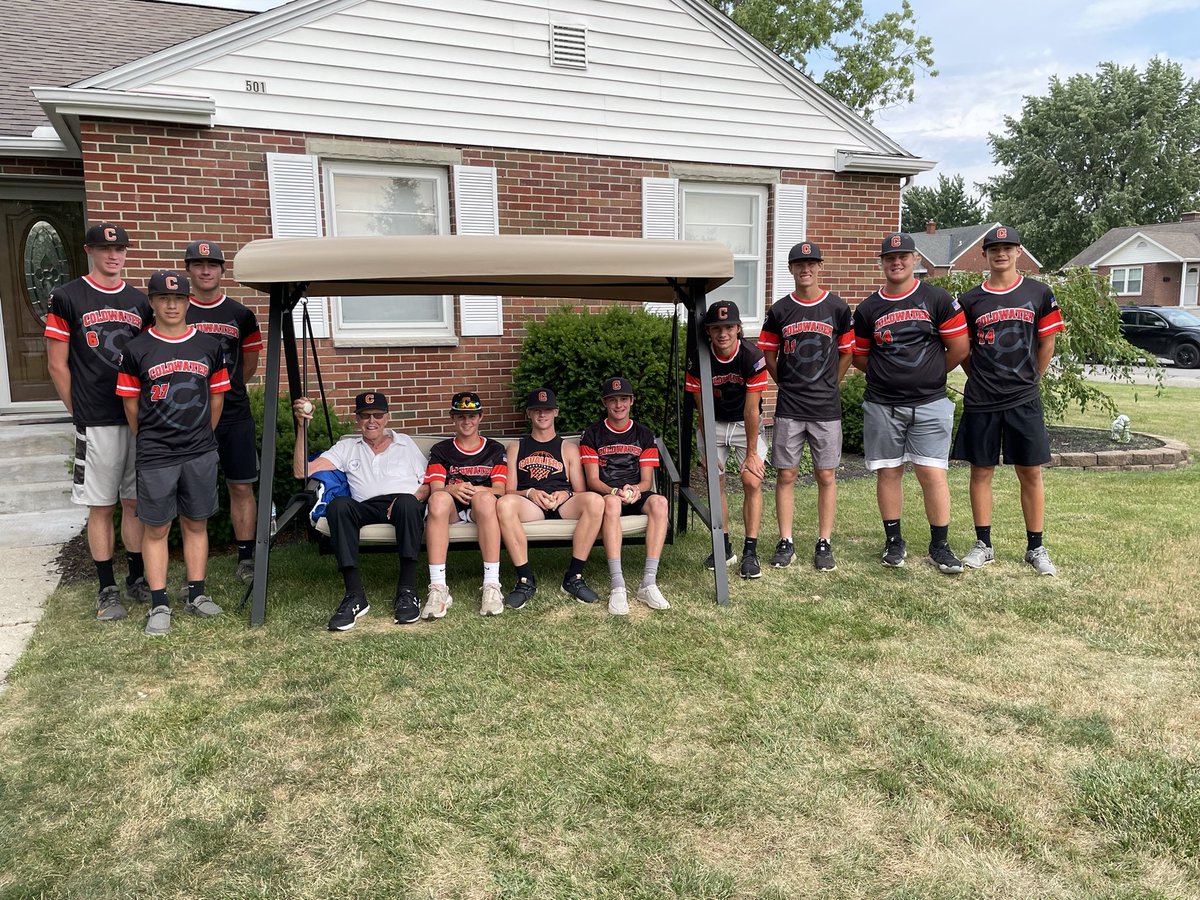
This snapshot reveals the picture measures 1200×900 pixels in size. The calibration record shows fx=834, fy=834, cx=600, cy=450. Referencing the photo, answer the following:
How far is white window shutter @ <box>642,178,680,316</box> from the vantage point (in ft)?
28.7

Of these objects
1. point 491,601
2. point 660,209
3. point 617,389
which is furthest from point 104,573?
point 660,209

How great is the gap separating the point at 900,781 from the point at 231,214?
689 cm

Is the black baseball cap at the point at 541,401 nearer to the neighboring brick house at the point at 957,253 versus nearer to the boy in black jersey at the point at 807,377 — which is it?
the boy in black jersey at the point at 807,377

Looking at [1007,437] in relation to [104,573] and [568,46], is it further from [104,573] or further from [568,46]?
[568,46]

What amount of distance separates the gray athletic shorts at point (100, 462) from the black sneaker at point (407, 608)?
64.6 inches

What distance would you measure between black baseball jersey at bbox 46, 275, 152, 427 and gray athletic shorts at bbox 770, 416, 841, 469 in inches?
148

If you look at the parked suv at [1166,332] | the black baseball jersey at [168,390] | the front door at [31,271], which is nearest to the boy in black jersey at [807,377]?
the black baseball jersey at [168,390]

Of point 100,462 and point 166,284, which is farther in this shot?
point 100,462

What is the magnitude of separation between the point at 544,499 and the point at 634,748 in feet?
6.69

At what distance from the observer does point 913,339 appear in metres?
5.05

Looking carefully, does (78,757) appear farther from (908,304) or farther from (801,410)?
(908,304)

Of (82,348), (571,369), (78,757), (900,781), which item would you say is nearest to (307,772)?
(78,757)

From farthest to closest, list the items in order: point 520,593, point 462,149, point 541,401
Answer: point 462,149 → point 541,401 → point 520,593

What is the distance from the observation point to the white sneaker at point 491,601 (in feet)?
14.9
